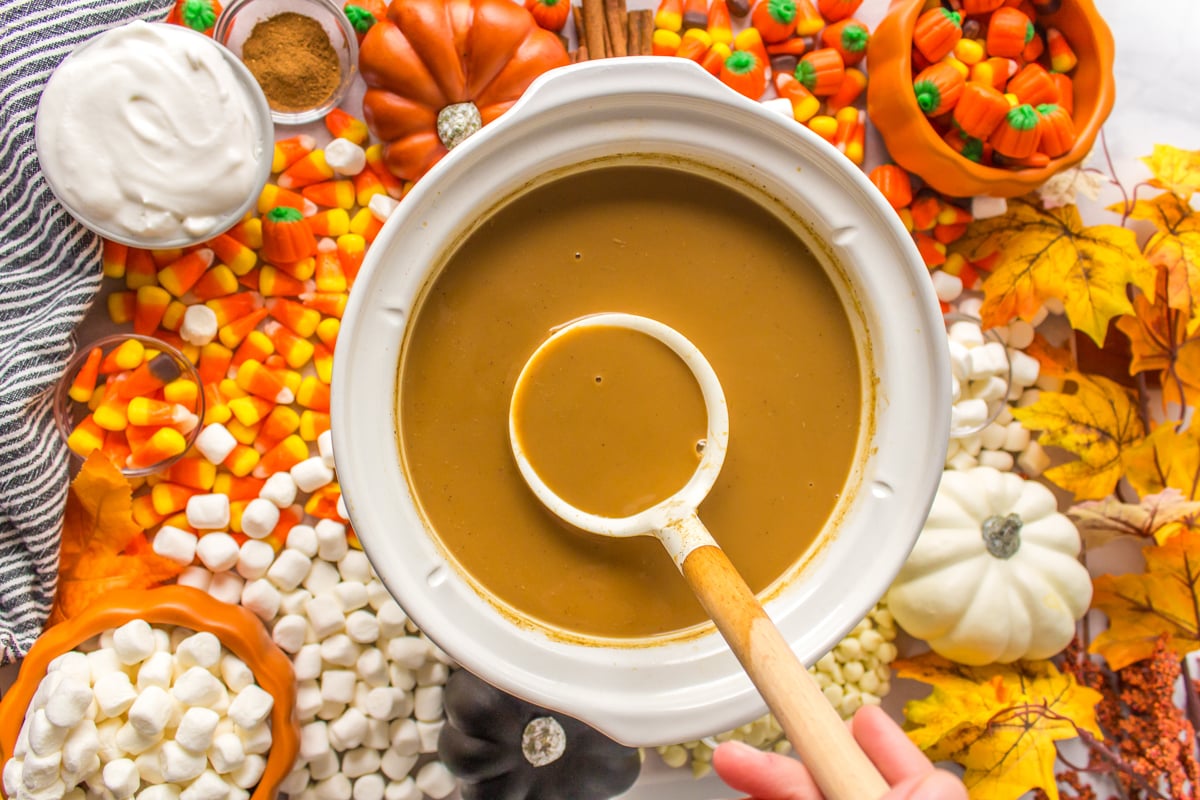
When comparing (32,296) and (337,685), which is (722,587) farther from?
(32,296)

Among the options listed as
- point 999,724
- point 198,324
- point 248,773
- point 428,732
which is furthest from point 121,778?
point 999,724

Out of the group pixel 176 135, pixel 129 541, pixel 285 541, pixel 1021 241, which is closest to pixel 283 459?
pixel 285 541

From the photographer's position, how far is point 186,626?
69.9 inches

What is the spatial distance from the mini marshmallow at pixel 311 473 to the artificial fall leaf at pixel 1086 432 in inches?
57.4

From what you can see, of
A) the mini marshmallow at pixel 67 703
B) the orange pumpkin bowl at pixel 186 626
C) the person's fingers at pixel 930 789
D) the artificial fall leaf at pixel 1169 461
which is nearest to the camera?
the person's fingers at pixel 930 789

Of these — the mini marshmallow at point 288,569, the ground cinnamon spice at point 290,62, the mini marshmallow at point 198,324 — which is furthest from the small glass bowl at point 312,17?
the mini marshmallow at point 288,569

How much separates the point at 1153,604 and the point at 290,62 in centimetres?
213

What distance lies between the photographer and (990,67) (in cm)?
195

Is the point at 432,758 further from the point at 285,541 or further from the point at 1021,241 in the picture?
the point at 1021,241

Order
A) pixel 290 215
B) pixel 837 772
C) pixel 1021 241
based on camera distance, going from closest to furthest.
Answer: pixel 837 772
pixel 290 215
pixel 1021 241

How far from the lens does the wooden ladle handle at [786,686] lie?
106 cm

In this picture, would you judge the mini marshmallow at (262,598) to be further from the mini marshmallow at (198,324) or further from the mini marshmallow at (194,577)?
the mini marshmallow at (198,324)

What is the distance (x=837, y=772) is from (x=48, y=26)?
188 cm

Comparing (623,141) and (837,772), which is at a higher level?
(623,141)
